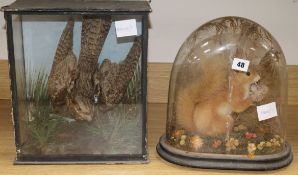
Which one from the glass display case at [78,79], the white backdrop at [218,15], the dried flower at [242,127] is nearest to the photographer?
the glass display case at [78,79]

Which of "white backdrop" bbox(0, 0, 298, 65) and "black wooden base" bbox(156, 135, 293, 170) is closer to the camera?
"black wooden base" bbox(156, 135, 293, 170)

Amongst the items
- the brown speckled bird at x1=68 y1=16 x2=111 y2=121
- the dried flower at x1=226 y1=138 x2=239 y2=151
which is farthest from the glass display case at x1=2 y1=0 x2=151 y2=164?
the dried flower at x1=226 y1=138 x2=239 y2=151

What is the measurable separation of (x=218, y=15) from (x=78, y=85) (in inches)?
26.8

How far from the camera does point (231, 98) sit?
1134 millimetres

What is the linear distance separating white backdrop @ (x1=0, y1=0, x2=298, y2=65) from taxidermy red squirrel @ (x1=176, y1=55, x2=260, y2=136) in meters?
0.44

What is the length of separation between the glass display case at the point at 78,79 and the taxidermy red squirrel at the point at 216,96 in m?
0.14

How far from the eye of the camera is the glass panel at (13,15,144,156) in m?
1.08

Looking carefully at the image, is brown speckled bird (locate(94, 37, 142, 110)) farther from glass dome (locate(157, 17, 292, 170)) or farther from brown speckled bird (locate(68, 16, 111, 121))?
glass dome (locate(157, 17, 292, 170))

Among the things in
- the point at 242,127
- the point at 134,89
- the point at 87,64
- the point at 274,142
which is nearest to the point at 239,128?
the point at 242,127

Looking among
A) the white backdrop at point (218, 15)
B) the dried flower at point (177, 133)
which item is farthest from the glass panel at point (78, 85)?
the white backdrop at point (218, 15)

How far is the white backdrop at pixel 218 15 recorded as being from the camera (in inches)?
60.6

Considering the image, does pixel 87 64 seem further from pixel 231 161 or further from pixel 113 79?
pixel 231 161

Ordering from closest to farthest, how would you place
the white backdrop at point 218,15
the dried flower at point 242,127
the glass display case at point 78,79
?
1. the glass display case at point 78,79
2. the dried flower at point 242,127
3. the white backdrop at point 218,15

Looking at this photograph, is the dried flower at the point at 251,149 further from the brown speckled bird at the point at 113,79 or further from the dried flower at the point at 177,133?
the brown speckled bird at the point at 113,79
